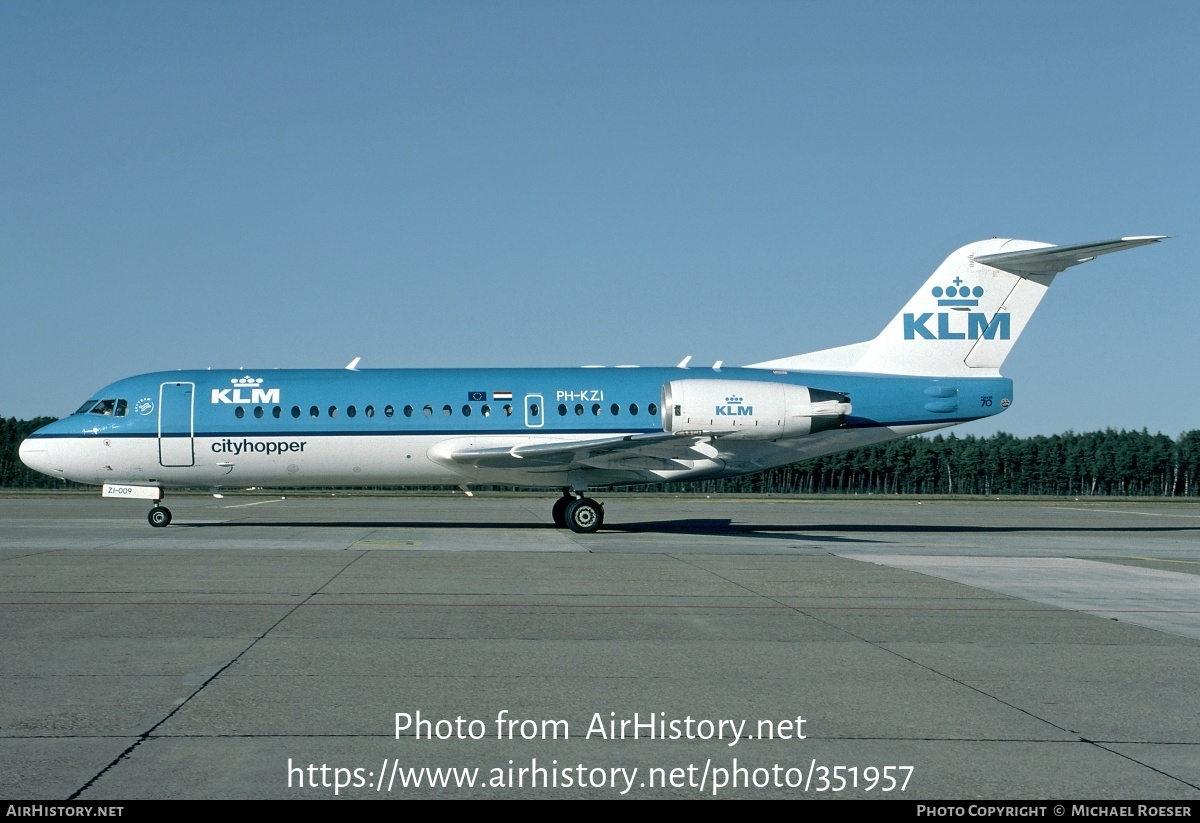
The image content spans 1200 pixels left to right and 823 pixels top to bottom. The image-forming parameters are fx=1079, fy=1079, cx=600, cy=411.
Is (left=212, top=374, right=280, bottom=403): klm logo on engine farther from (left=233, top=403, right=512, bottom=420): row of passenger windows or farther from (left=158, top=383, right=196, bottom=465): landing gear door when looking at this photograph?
(left=158, top=383, right=196, bottom=465): landing gear door

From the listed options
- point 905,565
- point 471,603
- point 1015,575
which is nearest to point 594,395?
point 905,565

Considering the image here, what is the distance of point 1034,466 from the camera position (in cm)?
13850

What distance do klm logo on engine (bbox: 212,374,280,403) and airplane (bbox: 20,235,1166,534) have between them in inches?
1.2

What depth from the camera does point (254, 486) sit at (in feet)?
91.9

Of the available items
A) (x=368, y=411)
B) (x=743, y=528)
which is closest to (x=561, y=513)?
(x=743, y=528)

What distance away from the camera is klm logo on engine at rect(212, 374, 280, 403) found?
2694 centimetres

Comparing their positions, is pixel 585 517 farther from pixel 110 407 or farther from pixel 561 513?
pixel 110 407

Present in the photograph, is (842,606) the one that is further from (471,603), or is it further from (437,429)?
(437,429)

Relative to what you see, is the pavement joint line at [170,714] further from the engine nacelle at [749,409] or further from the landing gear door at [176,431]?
the landing gear door at [176,431]

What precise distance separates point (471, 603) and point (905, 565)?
887 cm

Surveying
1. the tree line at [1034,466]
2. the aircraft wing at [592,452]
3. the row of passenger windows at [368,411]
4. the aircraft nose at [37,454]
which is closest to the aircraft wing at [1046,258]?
the aircraft wing at [592,452]

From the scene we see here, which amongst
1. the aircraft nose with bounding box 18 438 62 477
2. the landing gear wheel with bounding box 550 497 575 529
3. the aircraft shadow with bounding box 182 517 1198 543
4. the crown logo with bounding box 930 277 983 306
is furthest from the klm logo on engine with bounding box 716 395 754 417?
the aircraft nose with bounding box 18 438 62 477

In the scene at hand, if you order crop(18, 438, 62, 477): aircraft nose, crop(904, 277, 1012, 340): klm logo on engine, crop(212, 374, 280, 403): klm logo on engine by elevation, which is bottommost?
crop(18, 438, 62, 477): aircraft nose

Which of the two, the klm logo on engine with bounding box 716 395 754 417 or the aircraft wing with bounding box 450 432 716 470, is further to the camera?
the klm logo on engine with bounding box 716 395 754 417
